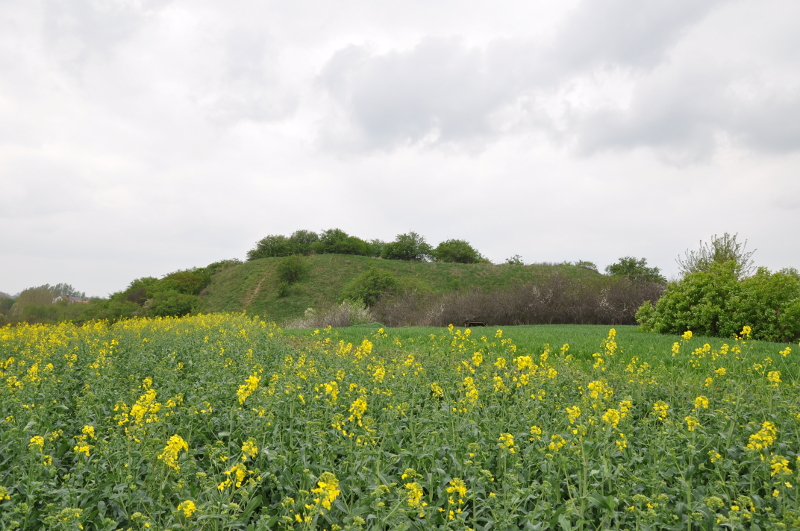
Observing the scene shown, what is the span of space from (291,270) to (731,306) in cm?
3475

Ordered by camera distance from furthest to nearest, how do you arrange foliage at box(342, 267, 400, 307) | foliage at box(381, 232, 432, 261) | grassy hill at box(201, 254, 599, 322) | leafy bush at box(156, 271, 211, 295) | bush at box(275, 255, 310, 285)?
foliage at box(381, 232, 432, 261), leafy bush at box(156, 271, 211, 295), bush at box(275, 255, 310, 285), grassy hill at box(201, 254, 599, 322), foliage at box(342, 267, 400, 307)

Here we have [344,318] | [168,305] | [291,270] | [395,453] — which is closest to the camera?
[395,453]

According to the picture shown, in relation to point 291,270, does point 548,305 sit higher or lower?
lower

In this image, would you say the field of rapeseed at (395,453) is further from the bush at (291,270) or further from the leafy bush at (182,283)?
the leafy bush at (182,283)

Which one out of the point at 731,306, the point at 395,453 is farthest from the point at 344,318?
the point at 395,453

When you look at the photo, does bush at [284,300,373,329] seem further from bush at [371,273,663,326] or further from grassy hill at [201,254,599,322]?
grassy hill at [201,254,599,322]

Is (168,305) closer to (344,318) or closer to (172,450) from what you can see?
(344,318)

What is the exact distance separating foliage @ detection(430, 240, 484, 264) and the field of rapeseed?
146 feet

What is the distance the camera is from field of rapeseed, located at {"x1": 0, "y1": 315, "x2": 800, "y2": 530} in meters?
2.69

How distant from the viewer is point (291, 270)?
4162cm

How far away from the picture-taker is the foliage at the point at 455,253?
50969 mm

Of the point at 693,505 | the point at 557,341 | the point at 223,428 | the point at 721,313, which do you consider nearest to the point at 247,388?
the point at 223,428

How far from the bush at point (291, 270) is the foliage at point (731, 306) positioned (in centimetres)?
3244

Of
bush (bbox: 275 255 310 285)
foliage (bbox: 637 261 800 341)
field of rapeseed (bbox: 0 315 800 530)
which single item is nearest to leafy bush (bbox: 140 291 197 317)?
bush (bbox: 275 255 310 285)
